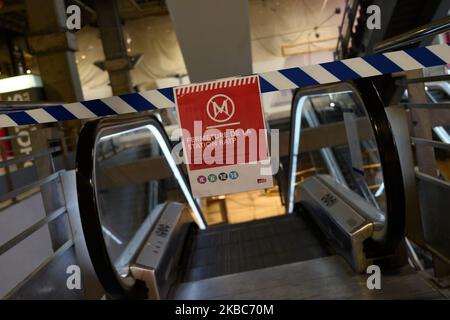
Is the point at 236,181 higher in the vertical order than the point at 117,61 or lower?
lower

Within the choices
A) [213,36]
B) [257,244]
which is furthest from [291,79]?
[257,244]

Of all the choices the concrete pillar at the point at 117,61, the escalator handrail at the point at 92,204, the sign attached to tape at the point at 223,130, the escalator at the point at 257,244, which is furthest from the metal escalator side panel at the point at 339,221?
the concrete pillar at the point at 117,61

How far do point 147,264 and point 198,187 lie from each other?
1.41 meters

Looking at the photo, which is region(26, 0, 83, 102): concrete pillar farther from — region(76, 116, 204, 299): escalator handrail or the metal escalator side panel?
the metal escalator side panel

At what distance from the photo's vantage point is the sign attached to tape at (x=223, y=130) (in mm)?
1737

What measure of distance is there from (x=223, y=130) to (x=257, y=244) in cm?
264

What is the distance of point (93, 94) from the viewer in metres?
11.9

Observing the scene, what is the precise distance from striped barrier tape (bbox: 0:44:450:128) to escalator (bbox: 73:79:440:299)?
353 millimetres

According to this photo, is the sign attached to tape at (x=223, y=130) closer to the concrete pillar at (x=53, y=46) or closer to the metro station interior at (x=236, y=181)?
the metro station interior at (x=236, y=181)

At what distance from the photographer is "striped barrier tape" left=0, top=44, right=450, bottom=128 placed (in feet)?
5.73


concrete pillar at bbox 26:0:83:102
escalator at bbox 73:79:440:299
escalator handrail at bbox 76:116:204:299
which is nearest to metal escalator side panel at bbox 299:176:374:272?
escalator at bbox 73:79:440:299

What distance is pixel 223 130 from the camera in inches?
68.8

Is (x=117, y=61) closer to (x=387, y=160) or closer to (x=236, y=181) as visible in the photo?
(x=387, y=160)
